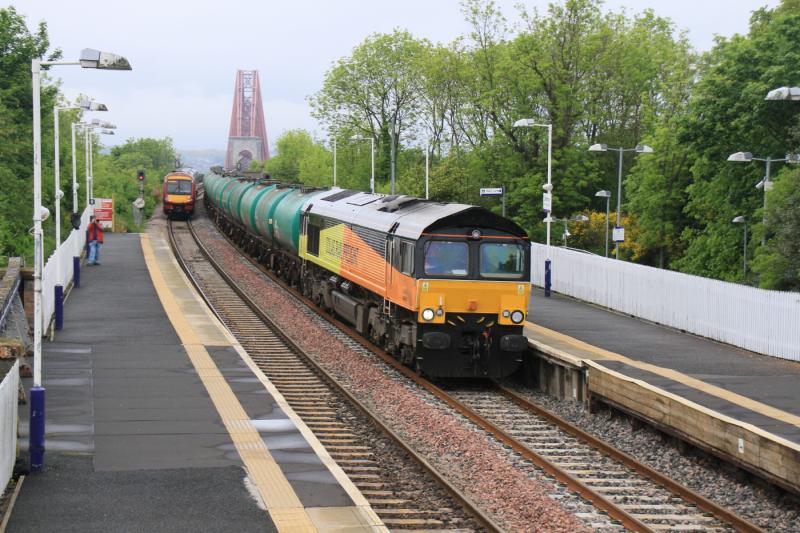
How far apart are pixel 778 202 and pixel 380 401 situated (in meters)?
17.3

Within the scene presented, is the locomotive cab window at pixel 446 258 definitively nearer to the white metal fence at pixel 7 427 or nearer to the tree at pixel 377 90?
the white metal fence at pixel 7 427

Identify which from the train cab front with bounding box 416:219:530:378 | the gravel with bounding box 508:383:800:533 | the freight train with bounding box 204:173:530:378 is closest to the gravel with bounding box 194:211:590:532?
the freight train with bounding box 204:173:530:378

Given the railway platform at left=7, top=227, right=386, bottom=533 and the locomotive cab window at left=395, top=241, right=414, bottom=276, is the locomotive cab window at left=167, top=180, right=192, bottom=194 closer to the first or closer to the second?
the railway platform at left=7, top=227, right=386, bottom=533

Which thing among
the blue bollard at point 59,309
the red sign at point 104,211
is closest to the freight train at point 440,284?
the blue bollard at point 59,309

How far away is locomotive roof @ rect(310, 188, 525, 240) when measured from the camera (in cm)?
1986

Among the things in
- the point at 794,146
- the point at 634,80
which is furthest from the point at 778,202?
the point at 634,80

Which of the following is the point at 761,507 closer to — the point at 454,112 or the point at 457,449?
the point at 457,449

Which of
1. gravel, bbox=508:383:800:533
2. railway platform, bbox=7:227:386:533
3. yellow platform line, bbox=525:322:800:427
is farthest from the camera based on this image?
yellow platform line, bbox=525:322:800:427

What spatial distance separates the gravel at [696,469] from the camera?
41.4 ft

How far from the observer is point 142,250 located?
4528 centimetres

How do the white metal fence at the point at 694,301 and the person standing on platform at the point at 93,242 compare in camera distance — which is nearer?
the white metal fence at the point at 694,301

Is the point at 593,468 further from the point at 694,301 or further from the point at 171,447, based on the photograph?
the point at 694,301

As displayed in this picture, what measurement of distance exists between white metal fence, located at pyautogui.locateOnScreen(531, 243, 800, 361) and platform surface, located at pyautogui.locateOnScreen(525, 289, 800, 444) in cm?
34

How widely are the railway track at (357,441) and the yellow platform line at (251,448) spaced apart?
1.07 metres
